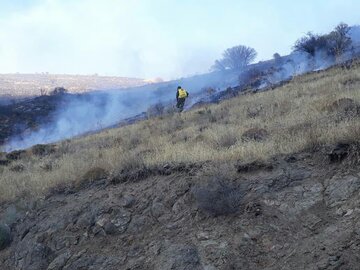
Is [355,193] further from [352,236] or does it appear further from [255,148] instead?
[255,148]

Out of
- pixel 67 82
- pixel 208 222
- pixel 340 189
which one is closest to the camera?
pixel 340 189

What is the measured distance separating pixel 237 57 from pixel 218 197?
5644 cm

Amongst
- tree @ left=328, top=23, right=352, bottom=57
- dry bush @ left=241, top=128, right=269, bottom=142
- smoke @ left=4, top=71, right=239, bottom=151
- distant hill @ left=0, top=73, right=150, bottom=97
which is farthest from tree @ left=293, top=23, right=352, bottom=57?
distant hill @ left=0, top=73, right=150, bottom=97

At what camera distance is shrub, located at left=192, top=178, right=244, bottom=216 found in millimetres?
5516

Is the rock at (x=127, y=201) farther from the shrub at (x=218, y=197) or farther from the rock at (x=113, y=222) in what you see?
the shrub at (x=218, y=197)

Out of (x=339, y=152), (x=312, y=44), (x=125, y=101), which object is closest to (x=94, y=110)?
(x=125, y=101)

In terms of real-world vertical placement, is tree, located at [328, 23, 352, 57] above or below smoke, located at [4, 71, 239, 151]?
above

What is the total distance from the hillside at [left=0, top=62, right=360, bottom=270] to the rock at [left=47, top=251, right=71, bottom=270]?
0.02m

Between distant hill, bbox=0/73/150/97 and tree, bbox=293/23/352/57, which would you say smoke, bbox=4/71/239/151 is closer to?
tree, bbox=293/23/352/57

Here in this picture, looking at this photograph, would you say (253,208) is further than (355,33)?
No

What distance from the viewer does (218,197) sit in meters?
5.59

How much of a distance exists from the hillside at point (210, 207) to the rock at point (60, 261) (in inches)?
0.7

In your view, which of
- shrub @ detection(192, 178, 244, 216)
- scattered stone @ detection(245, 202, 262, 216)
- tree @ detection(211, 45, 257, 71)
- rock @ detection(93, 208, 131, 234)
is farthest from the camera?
tree @ detection(211, 45, 257, 71)

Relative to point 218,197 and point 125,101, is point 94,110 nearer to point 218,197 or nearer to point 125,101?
point 125,101
